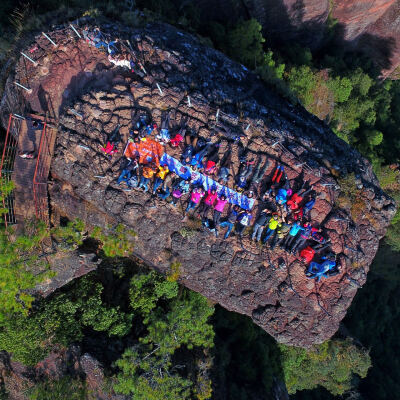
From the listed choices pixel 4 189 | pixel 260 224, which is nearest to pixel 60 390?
pixel 4 189

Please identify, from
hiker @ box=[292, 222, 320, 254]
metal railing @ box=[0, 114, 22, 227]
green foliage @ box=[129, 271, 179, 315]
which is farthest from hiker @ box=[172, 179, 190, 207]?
metal railing @ box=[0, 114, 22, 227]

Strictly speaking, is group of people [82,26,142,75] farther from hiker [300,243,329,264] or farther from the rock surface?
the rock surface

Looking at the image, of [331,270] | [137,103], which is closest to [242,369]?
[331,270]

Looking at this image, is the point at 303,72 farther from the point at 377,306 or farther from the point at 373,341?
the point at 373,341

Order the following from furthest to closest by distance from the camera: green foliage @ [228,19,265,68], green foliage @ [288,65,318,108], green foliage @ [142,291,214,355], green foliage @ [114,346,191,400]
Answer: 1. green foliage @ [288,65,318,108]
2. green foliage @ [228,19,265,68]
3. green foliage @ [142,291,214,355]
4. green foliage @ [114,346,191,400]

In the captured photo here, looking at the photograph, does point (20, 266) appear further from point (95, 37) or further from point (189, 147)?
point (95, 37)

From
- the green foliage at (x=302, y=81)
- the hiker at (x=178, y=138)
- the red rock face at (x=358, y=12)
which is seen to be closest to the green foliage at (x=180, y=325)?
the hiker at (x=178, y=138)
